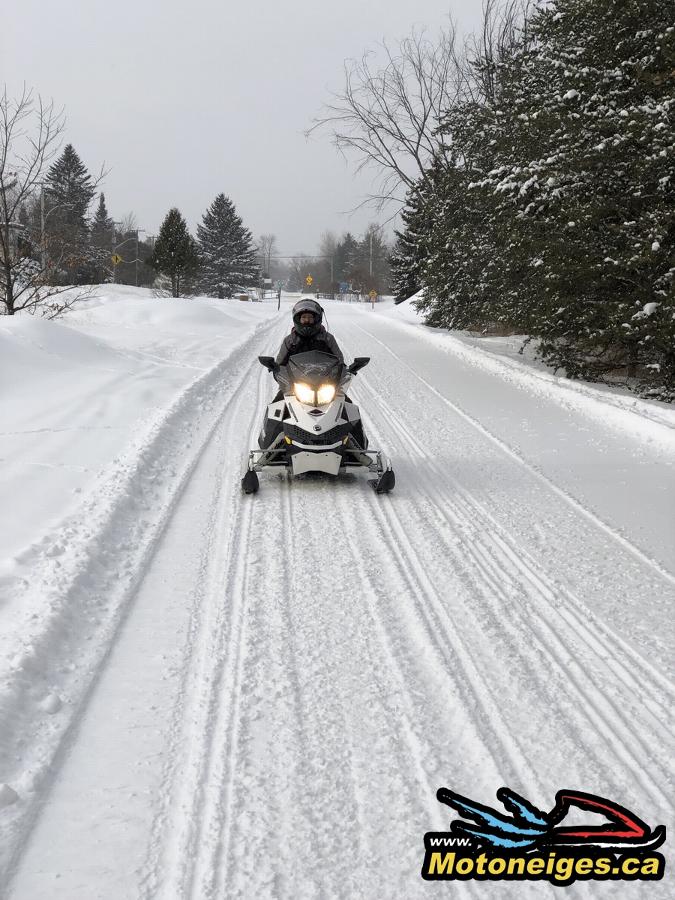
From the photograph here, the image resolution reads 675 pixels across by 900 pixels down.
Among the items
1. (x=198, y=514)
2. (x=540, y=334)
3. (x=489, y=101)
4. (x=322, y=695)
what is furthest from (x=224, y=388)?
(x=489, y=101)

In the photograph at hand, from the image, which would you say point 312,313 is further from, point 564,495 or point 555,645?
point 555,645

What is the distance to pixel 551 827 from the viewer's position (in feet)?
8.55

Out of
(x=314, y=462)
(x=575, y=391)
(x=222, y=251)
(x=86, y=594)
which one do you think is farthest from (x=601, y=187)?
(x=222, y=251)

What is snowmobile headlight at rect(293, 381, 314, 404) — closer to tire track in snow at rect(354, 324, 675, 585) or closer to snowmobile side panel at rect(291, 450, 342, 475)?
snowmobile side panel at rect(291, 450, 342, 475)

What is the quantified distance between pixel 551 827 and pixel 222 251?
2861 inches

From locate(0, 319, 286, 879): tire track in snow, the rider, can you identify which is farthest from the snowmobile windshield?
locate(0, 319, 286, 879): tire track in snow

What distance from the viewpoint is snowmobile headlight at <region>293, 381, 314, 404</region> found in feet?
22.9

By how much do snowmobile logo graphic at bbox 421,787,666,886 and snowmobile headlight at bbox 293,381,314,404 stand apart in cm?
466

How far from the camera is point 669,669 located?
3707mm

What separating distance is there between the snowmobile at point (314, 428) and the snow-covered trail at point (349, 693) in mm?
336

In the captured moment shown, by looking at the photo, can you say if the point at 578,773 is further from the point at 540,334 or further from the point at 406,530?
the point at 540,334

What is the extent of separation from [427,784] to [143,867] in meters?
1.09

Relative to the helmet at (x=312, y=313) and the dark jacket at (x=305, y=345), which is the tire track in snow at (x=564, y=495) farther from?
the helmet at (x=312, y=313)

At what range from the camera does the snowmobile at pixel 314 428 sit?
6816mm
